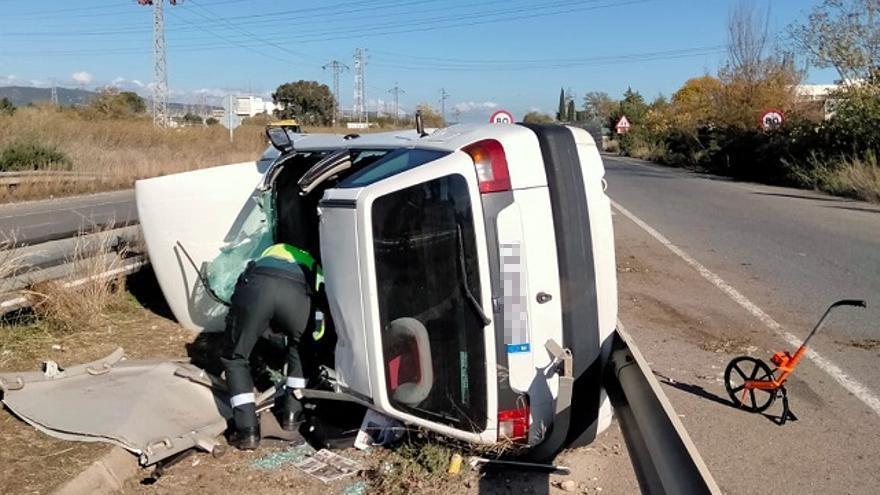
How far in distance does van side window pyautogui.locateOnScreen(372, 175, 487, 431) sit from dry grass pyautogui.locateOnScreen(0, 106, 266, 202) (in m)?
19.1

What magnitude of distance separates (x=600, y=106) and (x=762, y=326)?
79.9m

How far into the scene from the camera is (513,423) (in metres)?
3.46

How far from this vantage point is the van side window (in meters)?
3.33

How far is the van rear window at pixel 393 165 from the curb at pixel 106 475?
1681mm

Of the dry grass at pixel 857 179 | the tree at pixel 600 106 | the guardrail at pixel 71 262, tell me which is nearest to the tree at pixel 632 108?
the tree at pixel 600 106

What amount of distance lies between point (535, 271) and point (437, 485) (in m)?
1.09

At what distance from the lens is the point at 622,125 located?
58031 millimetres

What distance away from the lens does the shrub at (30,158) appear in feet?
76.9

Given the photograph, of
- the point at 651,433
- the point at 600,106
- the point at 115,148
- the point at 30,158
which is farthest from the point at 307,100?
the point at 651,433

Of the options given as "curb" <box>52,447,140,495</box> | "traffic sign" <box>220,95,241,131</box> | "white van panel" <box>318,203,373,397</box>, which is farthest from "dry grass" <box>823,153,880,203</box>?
"traffic sign" <box>220,95,241,131</box>

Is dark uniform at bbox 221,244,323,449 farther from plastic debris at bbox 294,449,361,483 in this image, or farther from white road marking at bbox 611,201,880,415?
white road marking at bbox 611,201,880,415

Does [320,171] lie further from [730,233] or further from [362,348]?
[730,233]

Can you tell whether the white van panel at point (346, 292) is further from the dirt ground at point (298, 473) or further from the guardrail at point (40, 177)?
the guardrail at point (40, 177)

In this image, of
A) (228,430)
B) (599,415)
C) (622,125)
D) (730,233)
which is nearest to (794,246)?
(730,233)
